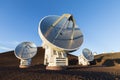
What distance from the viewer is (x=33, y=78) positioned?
2141 centimetres

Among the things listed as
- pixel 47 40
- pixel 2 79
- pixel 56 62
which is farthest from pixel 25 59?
pixel 2 79

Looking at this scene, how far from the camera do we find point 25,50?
1909 inches

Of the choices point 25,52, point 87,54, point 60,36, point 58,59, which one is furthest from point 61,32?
point 87,54

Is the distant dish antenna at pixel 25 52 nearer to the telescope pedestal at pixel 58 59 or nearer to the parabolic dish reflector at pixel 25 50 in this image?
the parabolic dish reflector at pixel 25 50

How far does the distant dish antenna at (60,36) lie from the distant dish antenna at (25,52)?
16.3m

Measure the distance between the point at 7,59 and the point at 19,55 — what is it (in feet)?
85.6

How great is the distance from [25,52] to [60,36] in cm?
1937

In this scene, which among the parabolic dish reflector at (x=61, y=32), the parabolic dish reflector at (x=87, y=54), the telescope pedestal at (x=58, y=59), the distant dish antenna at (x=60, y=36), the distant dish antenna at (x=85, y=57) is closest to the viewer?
the parabolic dish reflector at (x=61, y=32)

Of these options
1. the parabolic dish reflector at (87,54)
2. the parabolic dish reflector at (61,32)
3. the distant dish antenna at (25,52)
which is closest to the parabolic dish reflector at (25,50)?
the distant dish antenna at (25,52)

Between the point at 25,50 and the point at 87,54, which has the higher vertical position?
the point at 25,50

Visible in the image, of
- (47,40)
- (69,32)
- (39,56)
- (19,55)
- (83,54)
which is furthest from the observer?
(39,56)

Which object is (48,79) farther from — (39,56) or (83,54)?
(39,56)

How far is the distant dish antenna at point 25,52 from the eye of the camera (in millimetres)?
47469

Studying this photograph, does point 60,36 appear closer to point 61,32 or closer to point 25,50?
point 61,32
